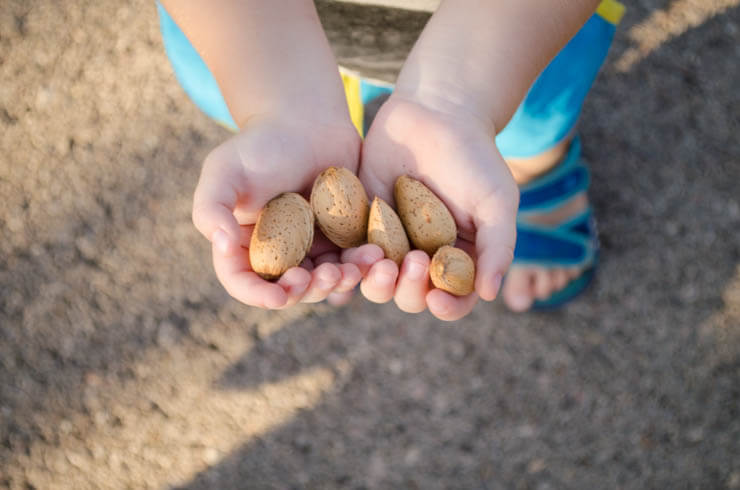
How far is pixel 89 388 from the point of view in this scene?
1343 millimetres

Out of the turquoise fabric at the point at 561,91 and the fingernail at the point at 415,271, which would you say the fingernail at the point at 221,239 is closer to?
the fingernail at the point at 415,271

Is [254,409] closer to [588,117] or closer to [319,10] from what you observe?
[319,10]

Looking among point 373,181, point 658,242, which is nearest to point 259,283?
point 373,181

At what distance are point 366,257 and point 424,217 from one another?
0.09 metres

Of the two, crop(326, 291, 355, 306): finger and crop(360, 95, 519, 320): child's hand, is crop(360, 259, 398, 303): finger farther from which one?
crop(326, 291, 355, 306): finger

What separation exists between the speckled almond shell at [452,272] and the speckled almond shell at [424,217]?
40 mm

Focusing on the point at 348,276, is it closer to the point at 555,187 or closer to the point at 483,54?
the point at 483,54

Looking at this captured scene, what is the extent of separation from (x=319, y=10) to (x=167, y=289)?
2.19 feet

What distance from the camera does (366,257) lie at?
0.79 m

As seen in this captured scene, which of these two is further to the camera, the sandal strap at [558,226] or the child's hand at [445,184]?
the sandal strap at [558,226]

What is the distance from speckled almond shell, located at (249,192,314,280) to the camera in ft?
2.49

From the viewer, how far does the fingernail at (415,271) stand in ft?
2.53

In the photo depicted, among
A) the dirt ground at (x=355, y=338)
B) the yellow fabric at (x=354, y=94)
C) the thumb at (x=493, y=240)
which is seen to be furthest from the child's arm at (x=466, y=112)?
the yellow fabric at (x=354, y=94)

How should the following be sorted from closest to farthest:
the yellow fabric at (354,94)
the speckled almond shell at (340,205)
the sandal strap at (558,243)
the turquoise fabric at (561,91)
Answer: the speckled almond shell at (340,205) < the turquoise fabric at (561,91) < the yellow fabric at (354,94) < the sandal strap at (558,243)
